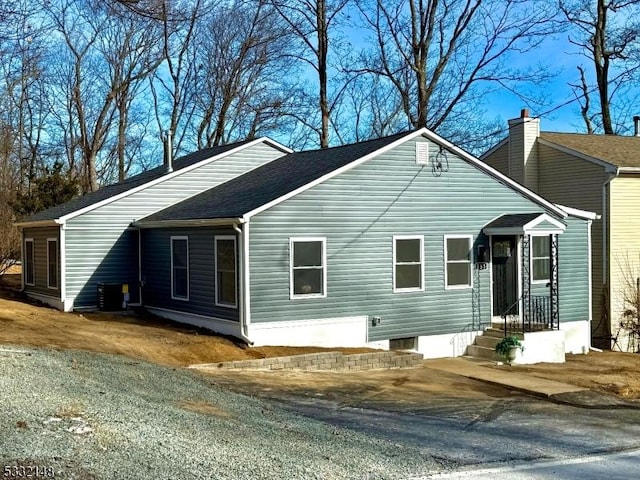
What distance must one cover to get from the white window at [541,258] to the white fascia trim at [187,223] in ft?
26.6

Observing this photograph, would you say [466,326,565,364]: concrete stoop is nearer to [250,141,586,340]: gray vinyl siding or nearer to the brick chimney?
[250,141,586,340]: gray vinyl siding

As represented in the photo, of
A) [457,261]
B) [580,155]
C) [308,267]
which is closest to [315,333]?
[308,267]

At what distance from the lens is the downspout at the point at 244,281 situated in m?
15.2

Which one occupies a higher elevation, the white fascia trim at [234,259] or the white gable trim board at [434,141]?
the white gable trim board at [434,141]

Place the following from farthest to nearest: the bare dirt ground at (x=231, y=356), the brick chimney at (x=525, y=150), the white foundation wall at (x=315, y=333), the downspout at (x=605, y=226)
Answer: the brick chimney at (x=525, y=150), the downspout at (x=605, y=226), the white foundation wall at (x=315, y=333), the bare dirt ground at (x=231, y=356)

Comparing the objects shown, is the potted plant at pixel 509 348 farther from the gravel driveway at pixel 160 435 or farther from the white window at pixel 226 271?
the gravel driveway at pixel 160 435

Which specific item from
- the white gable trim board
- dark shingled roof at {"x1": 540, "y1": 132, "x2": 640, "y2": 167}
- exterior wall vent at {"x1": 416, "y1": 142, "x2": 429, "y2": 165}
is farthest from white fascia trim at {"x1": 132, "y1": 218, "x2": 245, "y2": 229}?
dark shingled roof at {"x1": 540, "y1": 132, "x2": 640, "y2": 167}

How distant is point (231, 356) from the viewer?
1432cm

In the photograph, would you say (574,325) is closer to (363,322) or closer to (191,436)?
(363,322)

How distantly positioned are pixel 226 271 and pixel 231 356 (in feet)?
7.86

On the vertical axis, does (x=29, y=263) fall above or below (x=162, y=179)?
→ below

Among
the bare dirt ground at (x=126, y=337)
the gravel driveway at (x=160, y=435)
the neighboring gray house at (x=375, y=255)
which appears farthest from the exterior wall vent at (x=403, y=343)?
the gravel driveway at (x=160, y=435)

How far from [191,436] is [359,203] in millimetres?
10205

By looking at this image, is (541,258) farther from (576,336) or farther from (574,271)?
(576,336)
